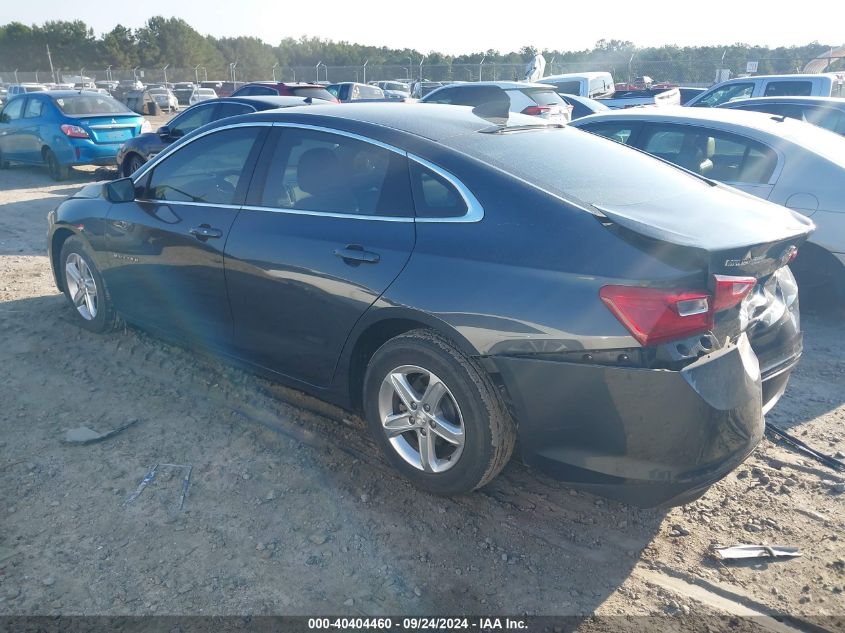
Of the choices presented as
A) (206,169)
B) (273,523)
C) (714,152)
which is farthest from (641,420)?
(714,152)

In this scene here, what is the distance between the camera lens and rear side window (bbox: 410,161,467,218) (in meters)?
3.09

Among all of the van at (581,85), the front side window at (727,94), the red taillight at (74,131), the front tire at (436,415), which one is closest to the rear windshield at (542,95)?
the front side window at (727,94)

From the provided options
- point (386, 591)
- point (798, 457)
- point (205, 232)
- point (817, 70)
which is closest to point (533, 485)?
point (386, 591)

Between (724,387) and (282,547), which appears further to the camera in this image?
(282,547)

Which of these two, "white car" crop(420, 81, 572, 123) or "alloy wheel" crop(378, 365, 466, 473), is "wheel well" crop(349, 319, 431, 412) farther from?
"white car" crop(420, 81, 572, 123)

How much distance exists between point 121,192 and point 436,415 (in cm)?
274

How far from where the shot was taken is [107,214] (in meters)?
4.70

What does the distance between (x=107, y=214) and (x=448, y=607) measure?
3.53 metres

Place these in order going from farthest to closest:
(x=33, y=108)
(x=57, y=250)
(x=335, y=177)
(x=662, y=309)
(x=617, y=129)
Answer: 1. (x=33, y=108)
2. (x=617, y=129)
3. (x=57, y=250)
4. (x=335, y=177)
5. (x=662, y=309)

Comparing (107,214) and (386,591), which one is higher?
(107,214)

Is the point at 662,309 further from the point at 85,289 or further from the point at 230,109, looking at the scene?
the point at 230,109

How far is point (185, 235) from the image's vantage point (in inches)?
161

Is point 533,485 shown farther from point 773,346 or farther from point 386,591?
point 773,346

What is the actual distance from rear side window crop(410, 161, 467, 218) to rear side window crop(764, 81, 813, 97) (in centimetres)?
1175
